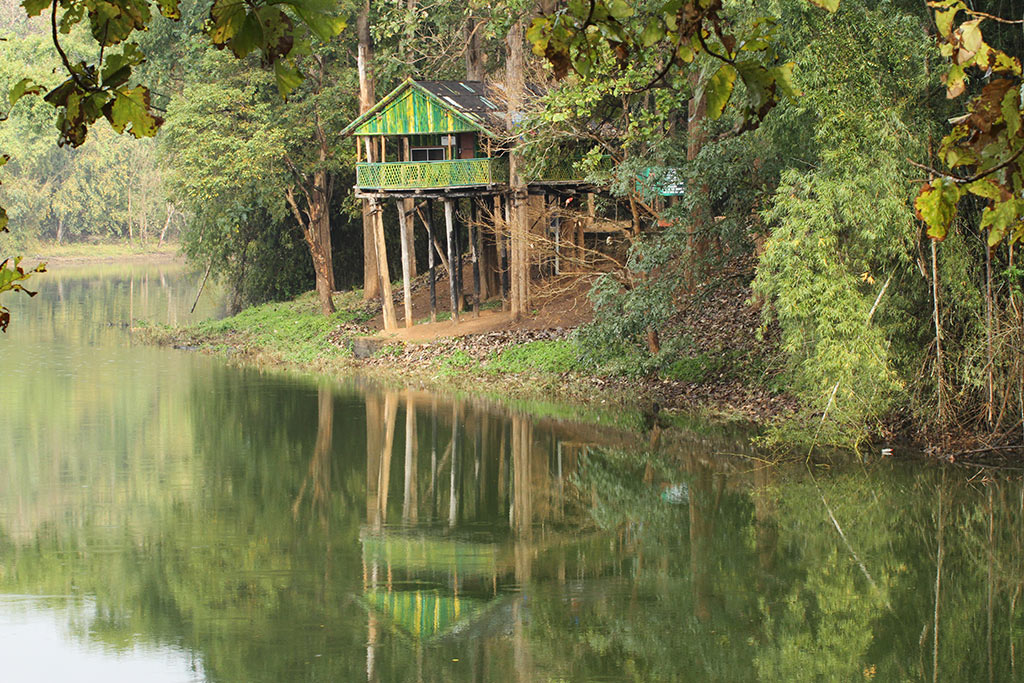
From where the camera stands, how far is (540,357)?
23.9m

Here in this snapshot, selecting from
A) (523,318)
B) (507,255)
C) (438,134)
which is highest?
(438,134)

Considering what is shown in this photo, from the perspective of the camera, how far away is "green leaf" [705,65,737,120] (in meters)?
3.91

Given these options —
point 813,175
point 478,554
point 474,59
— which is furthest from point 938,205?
point 474,59

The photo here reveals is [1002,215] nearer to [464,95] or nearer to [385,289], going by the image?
[464,95]

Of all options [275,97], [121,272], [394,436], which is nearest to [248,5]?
[394,436]

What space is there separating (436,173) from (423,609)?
1546cm

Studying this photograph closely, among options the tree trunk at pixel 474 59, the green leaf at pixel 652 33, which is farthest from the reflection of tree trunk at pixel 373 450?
the green leaf at pixel 652 33

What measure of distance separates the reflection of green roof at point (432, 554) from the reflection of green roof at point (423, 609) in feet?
2.62

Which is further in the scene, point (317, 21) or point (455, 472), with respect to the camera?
point (455, 472)

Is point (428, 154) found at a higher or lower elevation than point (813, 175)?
higher

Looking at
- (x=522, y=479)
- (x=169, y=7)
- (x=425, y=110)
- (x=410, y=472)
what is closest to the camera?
(x=169, y=7)

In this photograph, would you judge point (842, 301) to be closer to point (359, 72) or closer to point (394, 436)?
point (394, 436)

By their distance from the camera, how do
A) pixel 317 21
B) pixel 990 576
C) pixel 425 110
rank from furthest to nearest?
pixel 425 110, pixel 990 576, pixel 317 21

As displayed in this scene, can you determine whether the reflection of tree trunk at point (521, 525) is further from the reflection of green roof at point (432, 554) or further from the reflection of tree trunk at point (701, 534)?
the reflection of tree trunk at point (701, 534)
